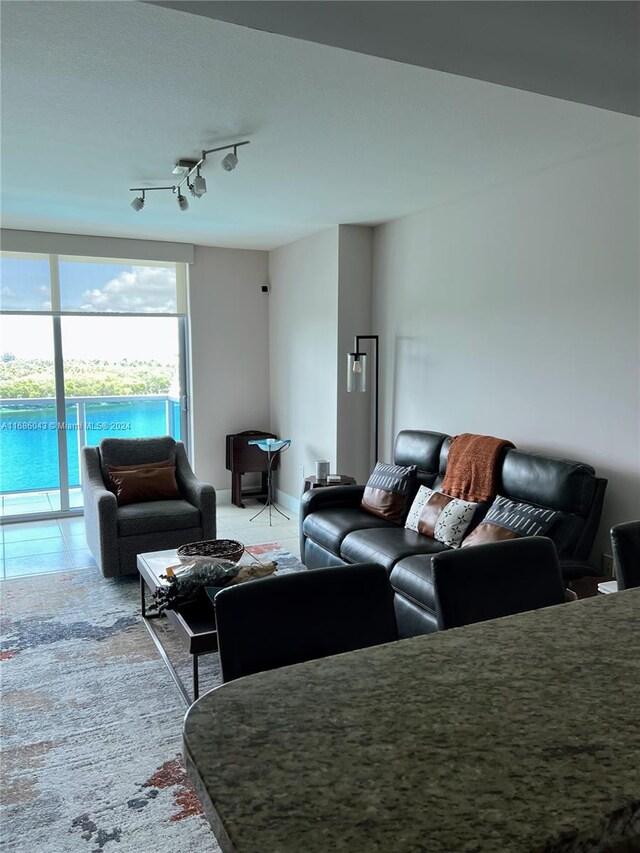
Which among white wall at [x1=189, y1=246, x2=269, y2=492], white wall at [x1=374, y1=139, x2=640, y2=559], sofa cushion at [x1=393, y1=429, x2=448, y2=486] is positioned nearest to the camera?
white wall at [x1=374, y1=139, x2=640, y2=559]

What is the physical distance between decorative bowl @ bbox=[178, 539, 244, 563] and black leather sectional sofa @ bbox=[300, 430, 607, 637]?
0.70 metres

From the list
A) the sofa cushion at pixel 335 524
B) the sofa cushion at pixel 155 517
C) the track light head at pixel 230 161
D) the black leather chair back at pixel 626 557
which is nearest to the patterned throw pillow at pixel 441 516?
the sofa cushion at pixel 335 524

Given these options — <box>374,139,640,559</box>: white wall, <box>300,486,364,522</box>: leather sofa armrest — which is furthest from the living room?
<box>300,486,364,522</box>: leather sofa armrest

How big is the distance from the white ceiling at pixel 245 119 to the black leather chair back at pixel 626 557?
178 centimetres

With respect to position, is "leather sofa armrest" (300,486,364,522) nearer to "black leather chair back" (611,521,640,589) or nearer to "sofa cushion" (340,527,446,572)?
"sofa cushion" (340,527,446,572)

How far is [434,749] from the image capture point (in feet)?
2.76

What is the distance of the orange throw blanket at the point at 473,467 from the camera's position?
145 inches

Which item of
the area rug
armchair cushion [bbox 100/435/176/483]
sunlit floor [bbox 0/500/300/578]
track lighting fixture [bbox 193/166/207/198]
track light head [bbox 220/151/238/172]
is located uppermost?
track light head [bbox 220/151/238/172]

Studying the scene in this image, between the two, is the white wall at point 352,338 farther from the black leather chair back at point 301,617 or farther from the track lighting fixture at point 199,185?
the black leather chair back at point 301,617

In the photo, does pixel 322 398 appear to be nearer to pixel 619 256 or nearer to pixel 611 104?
pixel 619 256

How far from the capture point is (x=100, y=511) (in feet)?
13.7

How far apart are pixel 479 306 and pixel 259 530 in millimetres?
2698

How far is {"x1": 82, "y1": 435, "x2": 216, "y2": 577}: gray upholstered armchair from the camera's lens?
4250 millimetres

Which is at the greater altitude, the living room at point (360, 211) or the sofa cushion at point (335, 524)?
the living room at point (360, 211)
